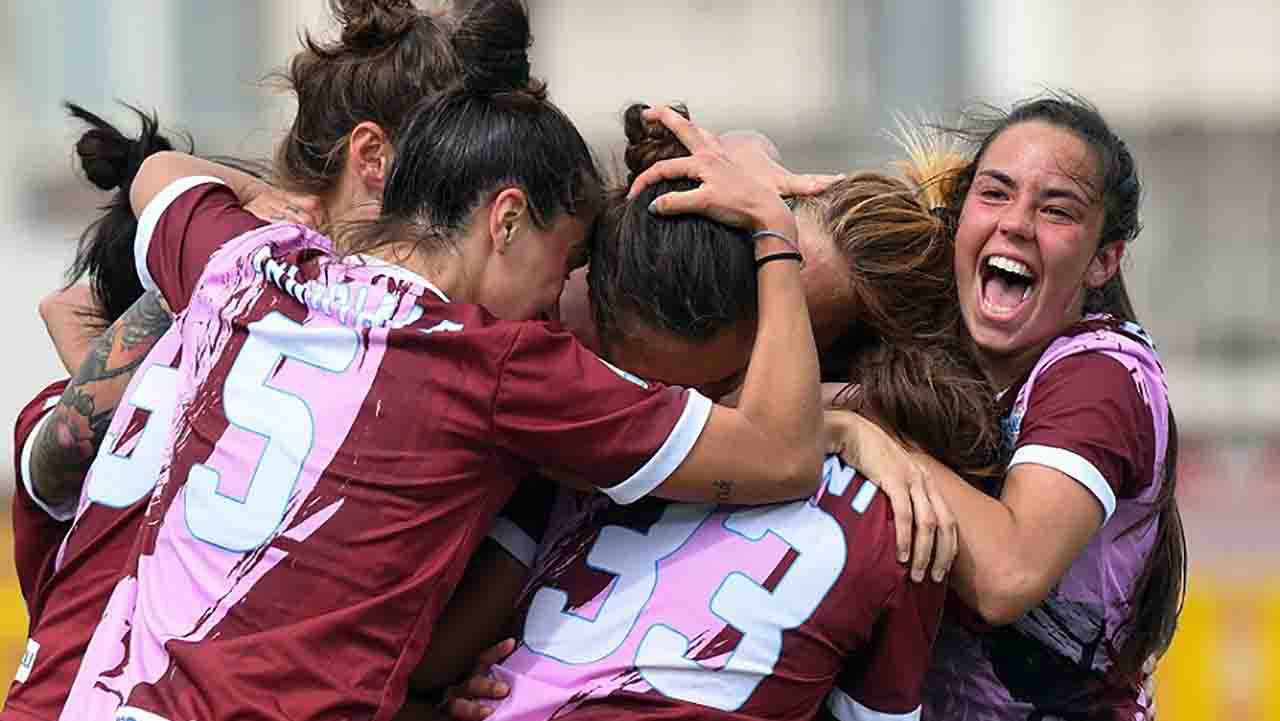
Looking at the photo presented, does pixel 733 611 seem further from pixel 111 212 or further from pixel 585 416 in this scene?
pixel 111 212

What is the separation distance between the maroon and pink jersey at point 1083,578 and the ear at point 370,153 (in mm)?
1105

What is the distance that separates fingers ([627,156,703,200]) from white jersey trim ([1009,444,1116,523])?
691mm

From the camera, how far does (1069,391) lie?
11.0 ft

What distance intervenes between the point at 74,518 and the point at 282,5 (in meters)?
10.2

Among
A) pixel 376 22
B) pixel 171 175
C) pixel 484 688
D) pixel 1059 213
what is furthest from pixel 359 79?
pixel 1059 213

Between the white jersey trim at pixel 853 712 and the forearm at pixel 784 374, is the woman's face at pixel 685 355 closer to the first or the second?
the forearm at pixel 784 374

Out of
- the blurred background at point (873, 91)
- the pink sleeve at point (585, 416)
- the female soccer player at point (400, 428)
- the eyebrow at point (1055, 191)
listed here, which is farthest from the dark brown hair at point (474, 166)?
the blurred background at point (873, 91)

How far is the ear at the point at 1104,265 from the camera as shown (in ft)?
11.8

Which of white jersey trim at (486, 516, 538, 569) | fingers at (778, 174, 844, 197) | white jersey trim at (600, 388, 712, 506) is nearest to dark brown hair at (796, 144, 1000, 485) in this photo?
fingers at (778, 174, 844, 197)

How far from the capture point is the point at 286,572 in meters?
2.88

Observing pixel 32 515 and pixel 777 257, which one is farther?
pixel 32 515

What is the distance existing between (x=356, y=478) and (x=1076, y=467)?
3.63 feet

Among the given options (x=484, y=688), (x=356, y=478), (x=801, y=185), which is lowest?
(x=484, y=688)

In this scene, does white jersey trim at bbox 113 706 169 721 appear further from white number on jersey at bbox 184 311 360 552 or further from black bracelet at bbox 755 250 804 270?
black bracelet at bbox 755 250 804 270
